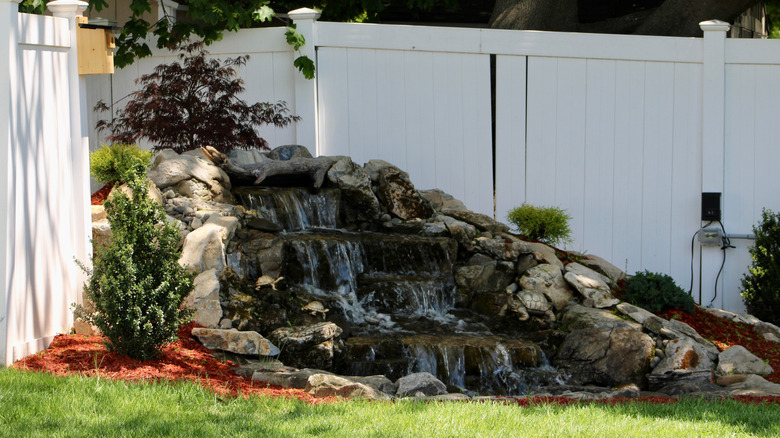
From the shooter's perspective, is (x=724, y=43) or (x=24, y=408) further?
(x=724, y=43)

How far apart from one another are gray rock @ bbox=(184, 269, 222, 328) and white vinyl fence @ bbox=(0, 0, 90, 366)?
89 centimetres

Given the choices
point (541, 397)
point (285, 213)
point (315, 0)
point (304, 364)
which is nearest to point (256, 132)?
point (285, 213)

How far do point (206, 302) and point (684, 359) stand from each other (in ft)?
13.5

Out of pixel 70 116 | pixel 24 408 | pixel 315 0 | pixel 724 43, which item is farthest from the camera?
pixel 315 0

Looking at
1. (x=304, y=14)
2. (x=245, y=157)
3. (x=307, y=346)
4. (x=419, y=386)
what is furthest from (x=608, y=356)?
(x=304, y=14)

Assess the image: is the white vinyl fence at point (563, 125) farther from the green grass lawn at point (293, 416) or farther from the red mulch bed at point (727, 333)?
the green grass lawn at point (293, 416)

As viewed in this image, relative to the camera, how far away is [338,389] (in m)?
5.48

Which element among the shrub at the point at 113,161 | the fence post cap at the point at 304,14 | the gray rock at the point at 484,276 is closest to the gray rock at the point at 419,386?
the gray rock at the point at 484,276

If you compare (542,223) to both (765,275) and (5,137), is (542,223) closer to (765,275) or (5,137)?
(765,275)

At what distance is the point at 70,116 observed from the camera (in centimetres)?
650

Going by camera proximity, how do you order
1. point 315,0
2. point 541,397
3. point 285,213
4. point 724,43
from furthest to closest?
point 315,0 < point 724,43 < point 285,213 < point 541,397

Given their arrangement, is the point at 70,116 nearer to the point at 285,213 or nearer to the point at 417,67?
the point at 285,213

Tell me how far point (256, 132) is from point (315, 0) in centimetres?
321

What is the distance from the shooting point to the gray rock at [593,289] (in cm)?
823
